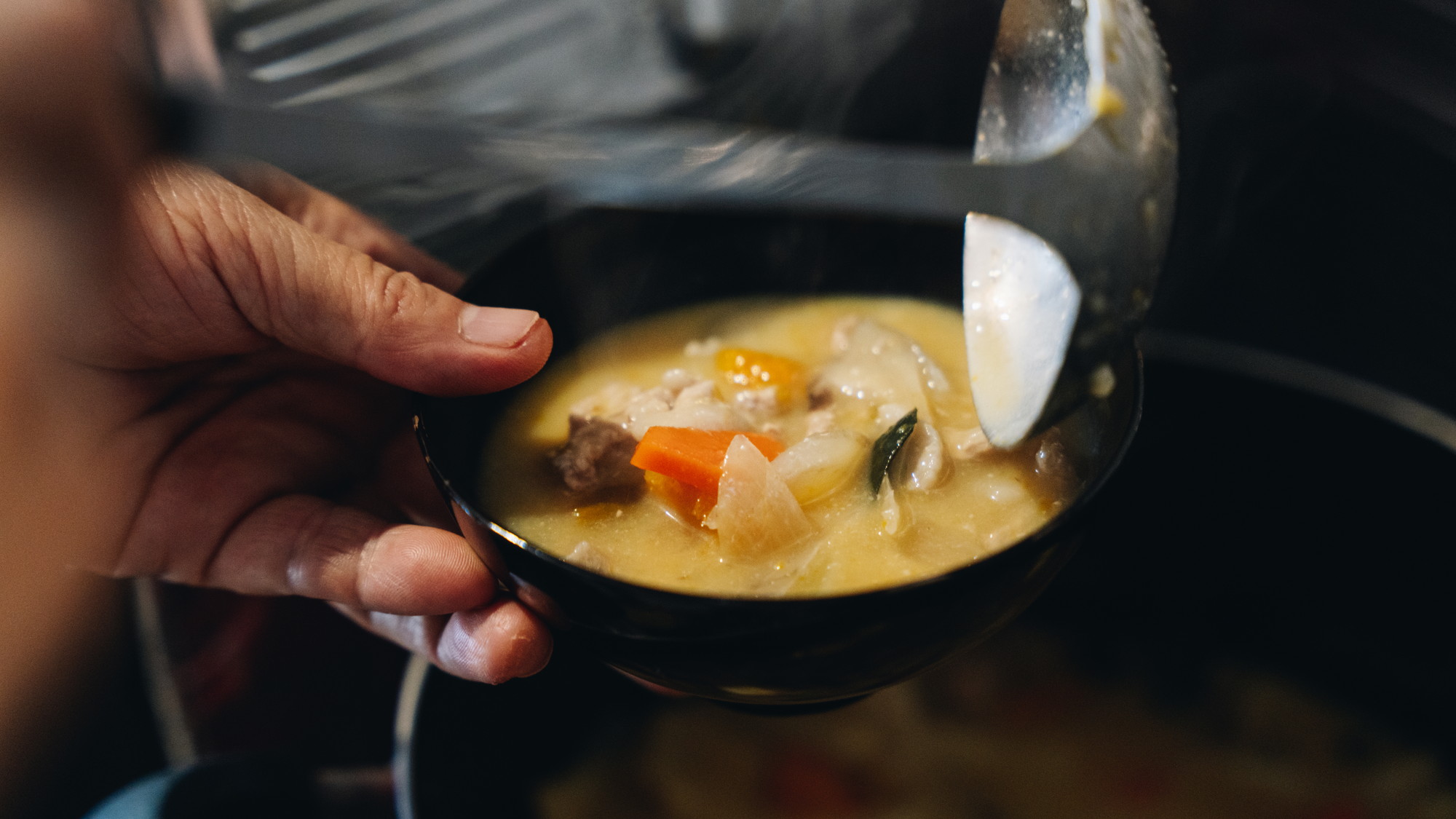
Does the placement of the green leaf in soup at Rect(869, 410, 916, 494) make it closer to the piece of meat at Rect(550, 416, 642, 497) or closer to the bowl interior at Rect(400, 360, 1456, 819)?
the piece of meat at Rect(550, 416, 642, 497)

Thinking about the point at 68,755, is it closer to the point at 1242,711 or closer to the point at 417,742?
the point at 417,742

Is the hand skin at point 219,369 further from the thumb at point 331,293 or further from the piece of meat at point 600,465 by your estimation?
the piece of meat at point 600,465

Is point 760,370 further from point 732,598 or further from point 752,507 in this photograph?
point 732,598

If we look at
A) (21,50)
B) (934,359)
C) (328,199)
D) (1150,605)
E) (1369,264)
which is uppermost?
(21,50)

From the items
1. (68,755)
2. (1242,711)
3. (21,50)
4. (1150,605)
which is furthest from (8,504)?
(1242,711)

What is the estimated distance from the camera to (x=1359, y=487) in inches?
57.5

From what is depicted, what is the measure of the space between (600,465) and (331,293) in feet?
1.25

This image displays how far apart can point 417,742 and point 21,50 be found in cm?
89

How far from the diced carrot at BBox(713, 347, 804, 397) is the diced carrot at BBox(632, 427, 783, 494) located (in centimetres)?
19

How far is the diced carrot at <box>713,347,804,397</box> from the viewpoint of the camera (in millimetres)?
1309

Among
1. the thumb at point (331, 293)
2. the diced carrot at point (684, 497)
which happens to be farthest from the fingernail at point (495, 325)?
the diced carrot at point (684, 497)

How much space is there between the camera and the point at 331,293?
112 centimetres

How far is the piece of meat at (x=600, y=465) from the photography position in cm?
116

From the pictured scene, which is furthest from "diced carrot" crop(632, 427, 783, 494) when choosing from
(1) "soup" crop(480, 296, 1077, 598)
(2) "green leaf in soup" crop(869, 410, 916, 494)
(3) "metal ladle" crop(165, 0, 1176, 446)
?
(3) "metal ladle" crop(165, 0, 1176, 446)
